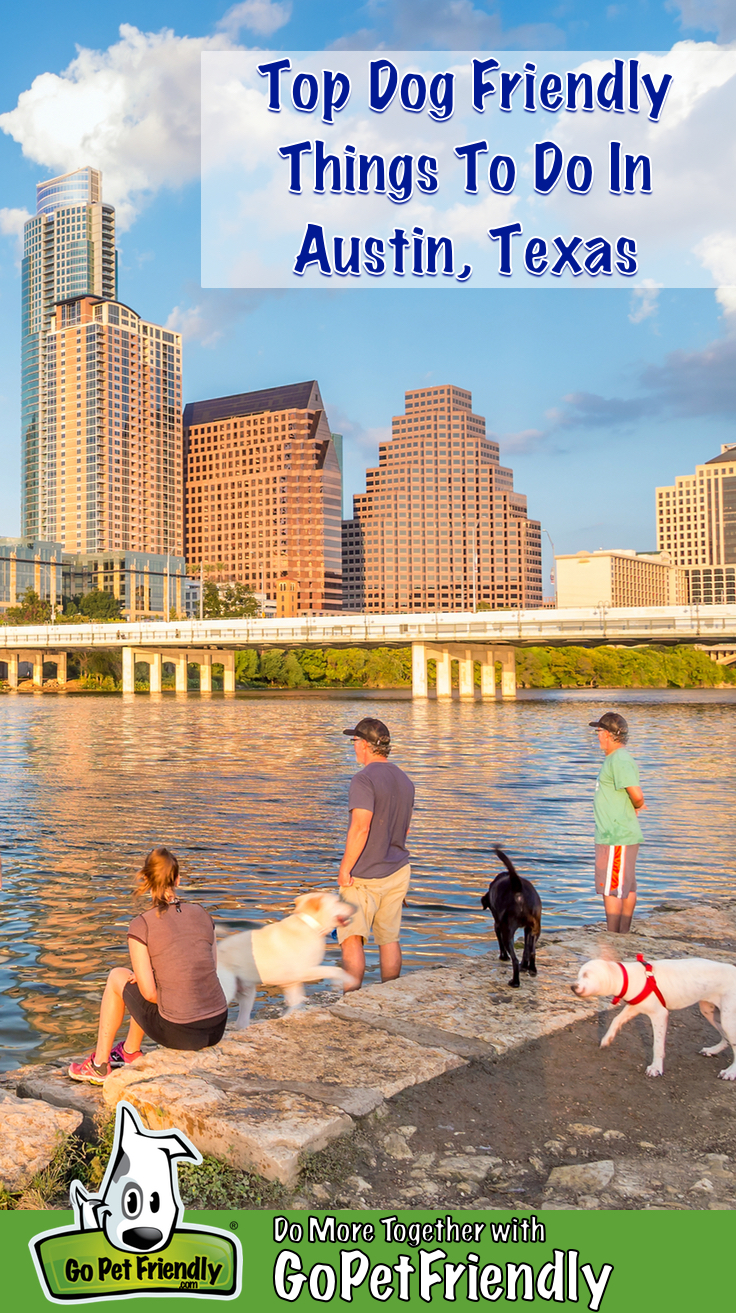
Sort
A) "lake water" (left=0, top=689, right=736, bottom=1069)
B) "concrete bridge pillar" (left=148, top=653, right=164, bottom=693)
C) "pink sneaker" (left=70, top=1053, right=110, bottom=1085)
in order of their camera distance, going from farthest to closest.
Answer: "concrete bridge pillar" (left=148, top=653, right=164, bottom=693) → "lake water" (left=0, top=689, right=736, bottom=1069) → "pink sneaker" (left=70, top=1053, right=110, bottom=1085)

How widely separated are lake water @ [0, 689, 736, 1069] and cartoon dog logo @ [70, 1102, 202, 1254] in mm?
4219

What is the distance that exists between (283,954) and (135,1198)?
3595 mm

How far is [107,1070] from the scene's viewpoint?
645cm

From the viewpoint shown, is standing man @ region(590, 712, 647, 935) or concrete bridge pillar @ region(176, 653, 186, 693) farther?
concrete bridge pillar @ region(176, 653, 186, 693)

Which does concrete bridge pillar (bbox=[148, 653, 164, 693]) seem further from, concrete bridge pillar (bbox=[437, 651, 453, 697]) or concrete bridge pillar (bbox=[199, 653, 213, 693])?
concrete bridge pillar (bbox=[437, 651, 453, 697])

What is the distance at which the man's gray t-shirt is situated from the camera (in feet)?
27.0

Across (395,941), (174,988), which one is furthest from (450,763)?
(174,988)

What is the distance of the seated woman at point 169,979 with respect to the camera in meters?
6.45

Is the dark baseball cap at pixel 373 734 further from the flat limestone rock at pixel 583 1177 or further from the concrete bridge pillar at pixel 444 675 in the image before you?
the concrete bridge pillar at pixel 444 675

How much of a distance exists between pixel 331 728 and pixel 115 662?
98.9m

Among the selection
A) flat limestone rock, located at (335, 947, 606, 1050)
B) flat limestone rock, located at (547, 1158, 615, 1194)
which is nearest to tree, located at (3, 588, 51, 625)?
flat limestone rock, located at (335, 947, 606, 1050)

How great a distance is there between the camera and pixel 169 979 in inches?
256

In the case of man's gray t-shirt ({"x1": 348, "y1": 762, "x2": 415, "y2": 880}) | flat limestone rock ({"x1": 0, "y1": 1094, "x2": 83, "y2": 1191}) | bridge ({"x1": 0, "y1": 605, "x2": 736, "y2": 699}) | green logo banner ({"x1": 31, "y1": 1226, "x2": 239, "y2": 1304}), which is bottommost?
flat limestone rock ({"x1": 0, "y1": 1094, "x2": 83, "y2": 1191})

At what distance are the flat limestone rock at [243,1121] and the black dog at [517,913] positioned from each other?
2.96m
